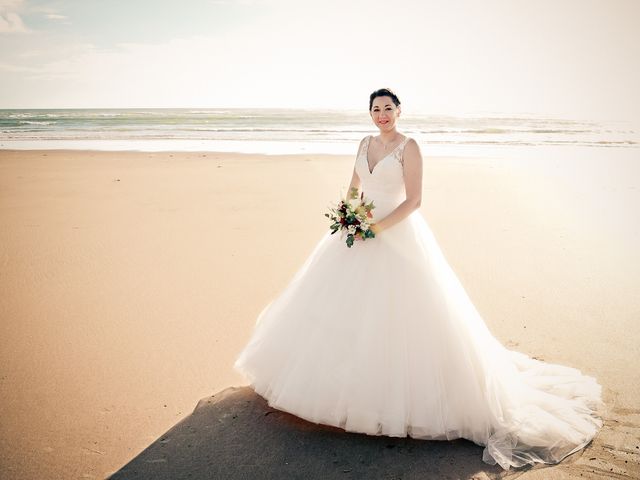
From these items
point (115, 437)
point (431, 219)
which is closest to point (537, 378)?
point (115, 437)

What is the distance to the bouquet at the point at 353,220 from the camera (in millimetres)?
3369

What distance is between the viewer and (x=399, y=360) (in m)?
3.12

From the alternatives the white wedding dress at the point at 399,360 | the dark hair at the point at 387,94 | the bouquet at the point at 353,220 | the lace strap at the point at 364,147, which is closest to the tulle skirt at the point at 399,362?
the white wedding dress at the point at 399,360

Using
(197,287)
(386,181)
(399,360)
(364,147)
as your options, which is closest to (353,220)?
(386,181)

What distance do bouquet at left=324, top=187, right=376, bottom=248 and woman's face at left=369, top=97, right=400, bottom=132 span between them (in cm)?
65

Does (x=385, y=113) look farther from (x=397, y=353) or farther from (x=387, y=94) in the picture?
(x=397, y=353)

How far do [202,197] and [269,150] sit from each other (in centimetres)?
1109

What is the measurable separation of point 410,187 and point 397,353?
1227 millimetres

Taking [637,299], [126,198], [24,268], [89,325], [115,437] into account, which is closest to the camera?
[115,437]

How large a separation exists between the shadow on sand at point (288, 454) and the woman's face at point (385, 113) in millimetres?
2301

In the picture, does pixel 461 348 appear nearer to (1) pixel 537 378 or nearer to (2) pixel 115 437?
(1) pixel 537 378

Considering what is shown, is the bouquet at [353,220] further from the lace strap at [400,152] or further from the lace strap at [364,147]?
the lace strap at [364,147]

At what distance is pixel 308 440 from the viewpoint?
3232mm

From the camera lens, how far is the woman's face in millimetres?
3625
